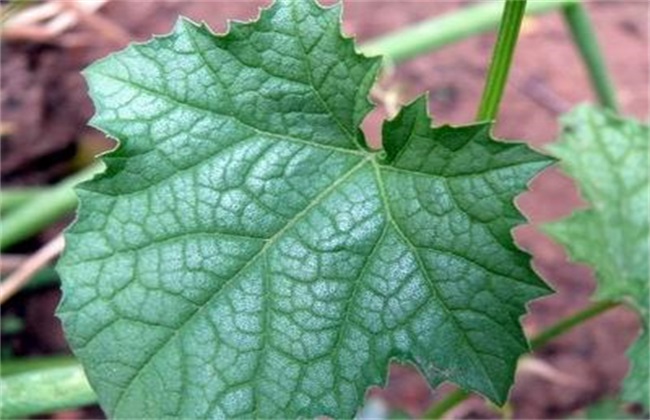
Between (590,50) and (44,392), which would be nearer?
(44,392)

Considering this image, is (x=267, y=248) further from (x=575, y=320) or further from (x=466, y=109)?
(x=466, y=109)

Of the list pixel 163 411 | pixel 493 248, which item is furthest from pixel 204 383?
pixel 493 248

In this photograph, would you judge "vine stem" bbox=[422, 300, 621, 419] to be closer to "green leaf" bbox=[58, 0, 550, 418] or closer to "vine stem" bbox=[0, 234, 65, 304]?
"green leaf" bbox=[58, 0, 550, 418]

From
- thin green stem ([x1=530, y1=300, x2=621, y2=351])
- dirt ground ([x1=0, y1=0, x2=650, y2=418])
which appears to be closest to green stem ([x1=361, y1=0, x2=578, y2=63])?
dirt ground ([x1=0, y1=0, x2=650, y2=418])

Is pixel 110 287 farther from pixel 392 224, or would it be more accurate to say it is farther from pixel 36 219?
pixel 36 219

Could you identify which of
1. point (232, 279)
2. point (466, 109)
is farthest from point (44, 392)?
point (466, 109)

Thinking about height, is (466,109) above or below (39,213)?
above
